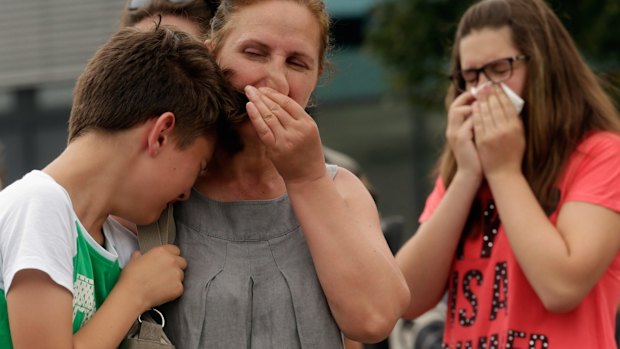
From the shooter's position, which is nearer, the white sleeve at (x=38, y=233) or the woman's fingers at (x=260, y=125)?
the white sleeve at (x=38, y=233)

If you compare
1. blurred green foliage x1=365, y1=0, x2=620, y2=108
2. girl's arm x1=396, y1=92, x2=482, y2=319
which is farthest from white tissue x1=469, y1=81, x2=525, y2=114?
blurred green foliage x1=365, y1=0, x2=620, y2=108

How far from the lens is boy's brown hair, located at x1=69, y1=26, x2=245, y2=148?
235 cm

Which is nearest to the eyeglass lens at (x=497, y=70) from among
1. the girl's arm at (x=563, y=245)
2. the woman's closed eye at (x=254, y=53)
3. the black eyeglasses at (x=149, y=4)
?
the girl's arm at (x=563, y=245)

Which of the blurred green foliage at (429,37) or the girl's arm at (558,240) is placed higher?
the girl's arm at (558,240)

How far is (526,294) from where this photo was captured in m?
3.06

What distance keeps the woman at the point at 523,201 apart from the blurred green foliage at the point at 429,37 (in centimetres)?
626

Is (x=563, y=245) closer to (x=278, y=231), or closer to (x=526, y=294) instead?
(x=526, y=294)

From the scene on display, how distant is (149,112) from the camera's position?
2359 mm

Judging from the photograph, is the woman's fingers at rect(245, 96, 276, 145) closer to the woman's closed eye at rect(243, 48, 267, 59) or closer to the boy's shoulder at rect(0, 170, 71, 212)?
the woman's closed eye at rect(243, 48, 267, 59)

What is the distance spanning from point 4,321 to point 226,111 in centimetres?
67

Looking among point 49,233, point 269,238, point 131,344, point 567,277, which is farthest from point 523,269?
point 49,233

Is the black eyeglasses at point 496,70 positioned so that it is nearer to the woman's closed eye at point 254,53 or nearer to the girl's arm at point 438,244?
the girl's arm at point 438,244

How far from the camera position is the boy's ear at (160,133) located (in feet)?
7.70

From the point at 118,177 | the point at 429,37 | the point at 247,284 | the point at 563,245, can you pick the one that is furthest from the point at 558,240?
the point at 429,37
